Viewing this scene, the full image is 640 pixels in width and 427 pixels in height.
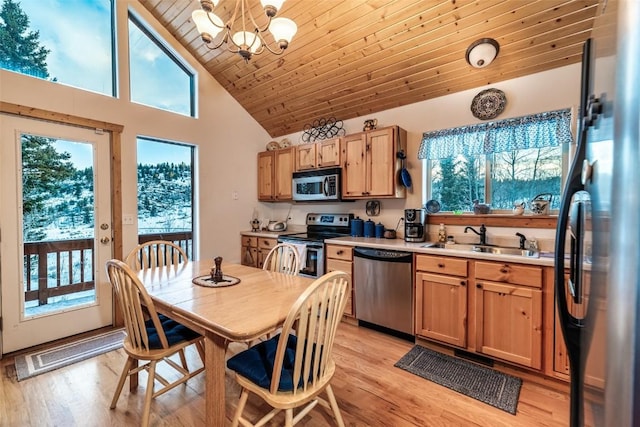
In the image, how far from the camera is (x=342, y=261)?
3.14m

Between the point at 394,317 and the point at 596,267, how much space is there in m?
2.37

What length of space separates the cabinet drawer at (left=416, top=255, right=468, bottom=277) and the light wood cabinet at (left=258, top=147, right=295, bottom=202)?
211cm

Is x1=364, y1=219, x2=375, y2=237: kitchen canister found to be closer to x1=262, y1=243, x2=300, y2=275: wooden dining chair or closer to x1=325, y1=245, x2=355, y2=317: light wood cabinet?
x1=325, y1=245, x2=355, y2=317: light wood cabinet

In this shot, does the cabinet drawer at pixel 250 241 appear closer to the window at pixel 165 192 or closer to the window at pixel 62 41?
the window at pixel 165 192

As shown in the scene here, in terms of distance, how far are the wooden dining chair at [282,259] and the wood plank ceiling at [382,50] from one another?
2.06m

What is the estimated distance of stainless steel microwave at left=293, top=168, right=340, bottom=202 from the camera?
3527mm

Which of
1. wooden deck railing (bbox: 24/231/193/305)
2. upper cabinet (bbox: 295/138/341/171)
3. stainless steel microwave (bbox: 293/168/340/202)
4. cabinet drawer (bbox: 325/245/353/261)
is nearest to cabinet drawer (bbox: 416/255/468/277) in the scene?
cabinet drawer (bbox: 325/245/353/261)

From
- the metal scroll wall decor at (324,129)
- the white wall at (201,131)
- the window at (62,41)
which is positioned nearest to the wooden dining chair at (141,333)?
the white wall at (201,131)

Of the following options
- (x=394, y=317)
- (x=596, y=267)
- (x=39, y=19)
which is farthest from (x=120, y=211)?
(x=596, y=267)

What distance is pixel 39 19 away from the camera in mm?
2652

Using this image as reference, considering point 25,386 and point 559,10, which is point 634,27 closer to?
point 559,10

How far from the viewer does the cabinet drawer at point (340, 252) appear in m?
3.09

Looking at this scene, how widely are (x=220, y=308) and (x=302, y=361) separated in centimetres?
48

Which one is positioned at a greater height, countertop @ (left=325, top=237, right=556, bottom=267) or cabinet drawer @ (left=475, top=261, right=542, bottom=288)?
countertop @ (left=325, top=237, right=556, bottom=267)
